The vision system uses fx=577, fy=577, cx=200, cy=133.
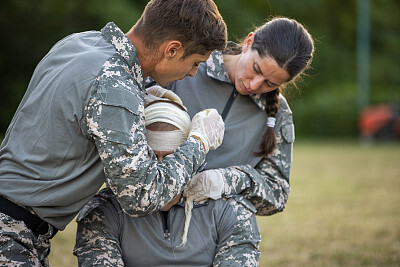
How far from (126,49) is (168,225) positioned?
1038 mm

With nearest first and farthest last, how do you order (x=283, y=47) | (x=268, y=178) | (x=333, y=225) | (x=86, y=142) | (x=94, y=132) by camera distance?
(x=94, y=132)
(x=86, y=142)
(x=283, y=47)
(x=268, y=178)
(x=333, y=225)

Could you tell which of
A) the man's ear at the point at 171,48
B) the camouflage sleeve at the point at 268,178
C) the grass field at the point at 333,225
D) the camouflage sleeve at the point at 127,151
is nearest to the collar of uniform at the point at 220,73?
the camouflage sleeve at the point at 268,178

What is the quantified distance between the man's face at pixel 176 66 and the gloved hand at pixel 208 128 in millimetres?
261

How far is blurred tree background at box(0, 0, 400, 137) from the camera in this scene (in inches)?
1019

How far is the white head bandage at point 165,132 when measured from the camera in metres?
3.08

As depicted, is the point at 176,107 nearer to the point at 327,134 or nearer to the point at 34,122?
the point at 34,122

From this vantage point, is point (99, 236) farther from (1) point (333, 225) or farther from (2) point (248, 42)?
(1) point (333, 225)

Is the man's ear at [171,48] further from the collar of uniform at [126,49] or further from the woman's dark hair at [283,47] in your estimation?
the woman's dark hair at [283,47]

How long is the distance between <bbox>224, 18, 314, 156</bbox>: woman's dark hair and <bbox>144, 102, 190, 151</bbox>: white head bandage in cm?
70

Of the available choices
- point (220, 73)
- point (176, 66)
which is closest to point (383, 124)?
point (220, 73)

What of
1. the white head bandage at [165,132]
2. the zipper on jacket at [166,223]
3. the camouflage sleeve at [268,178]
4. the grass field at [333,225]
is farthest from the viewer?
the grass field at [333,225]

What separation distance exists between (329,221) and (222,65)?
4253mm

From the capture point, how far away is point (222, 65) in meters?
3.76

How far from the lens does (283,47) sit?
3.58 meters
